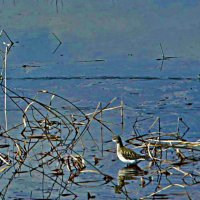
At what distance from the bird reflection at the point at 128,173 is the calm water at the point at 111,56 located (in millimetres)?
93

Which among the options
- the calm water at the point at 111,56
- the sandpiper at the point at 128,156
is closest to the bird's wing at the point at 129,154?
the sandpiper at the point at 128,156

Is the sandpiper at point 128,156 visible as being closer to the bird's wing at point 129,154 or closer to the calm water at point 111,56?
the bird's wing at point 129,154

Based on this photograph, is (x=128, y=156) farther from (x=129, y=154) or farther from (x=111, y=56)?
(x=111, y=56)

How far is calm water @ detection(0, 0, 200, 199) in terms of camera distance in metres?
9.71

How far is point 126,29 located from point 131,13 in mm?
642

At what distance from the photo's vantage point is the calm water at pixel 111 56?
9711 millimetres

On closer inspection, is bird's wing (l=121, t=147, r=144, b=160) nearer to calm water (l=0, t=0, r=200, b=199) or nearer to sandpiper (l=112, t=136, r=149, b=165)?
sandpiper (l=112, t=136, r=149, b=165)

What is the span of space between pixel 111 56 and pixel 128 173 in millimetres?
4305

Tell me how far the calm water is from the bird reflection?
93mm

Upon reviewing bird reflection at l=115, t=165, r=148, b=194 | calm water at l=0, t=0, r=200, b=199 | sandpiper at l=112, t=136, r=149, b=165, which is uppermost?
calm water at l=0, t=0, r=200, b=199

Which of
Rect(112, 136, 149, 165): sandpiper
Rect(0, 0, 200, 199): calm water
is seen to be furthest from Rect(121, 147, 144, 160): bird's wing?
Rect(0, 0, 200, 199): calm water

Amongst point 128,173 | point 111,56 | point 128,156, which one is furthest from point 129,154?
point 111,56

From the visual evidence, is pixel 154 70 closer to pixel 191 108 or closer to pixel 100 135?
pixel 191 108

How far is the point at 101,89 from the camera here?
1038 cm
